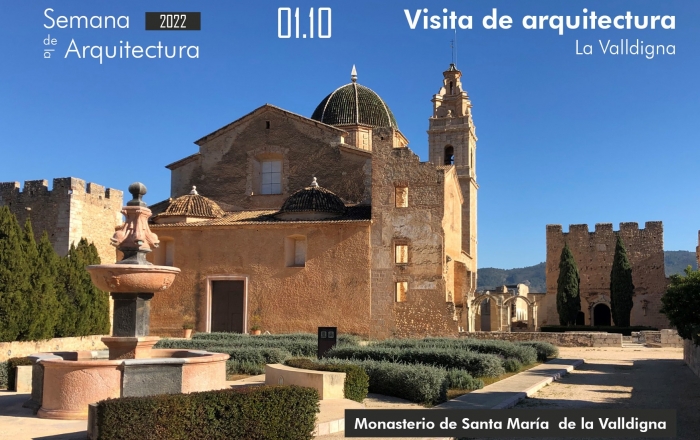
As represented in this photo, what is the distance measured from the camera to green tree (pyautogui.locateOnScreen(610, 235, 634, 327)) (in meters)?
37.5

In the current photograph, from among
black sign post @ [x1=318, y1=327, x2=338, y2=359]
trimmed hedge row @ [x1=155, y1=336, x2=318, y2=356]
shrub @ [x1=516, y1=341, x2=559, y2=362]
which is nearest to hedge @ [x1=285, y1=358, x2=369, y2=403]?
Result: black sign post @ [x1=318, y1=327, x2=338, y2=359]

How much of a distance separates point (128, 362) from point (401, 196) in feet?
61.3

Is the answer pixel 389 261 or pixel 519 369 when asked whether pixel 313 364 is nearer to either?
A: pixel 519 369

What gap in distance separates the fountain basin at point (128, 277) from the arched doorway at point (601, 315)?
3565cm

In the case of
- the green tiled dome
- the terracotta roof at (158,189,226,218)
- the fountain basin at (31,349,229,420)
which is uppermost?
the green tiled dome

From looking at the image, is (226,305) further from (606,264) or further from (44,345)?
(606,264)

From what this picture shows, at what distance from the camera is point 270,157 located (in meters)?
29.3

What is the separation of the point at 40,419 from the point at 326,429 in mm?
3890

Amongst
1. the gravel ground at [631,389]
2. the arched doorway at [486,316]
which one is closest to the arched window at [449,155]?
the arched doorway at [486,316]

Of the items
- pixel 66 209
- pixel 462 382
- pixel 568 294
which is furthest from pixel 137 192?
pixel 568 294

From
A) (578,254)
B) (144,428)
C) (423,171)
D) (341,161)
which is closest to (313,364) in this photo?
(144,428)

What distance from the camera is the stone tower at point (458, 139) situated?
49594mm

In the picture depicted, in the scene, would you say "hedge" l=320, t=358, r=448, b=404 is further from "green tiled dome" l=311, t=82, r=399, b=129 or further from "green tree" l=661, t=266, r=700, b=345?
"green tiled dome" l=311, t=82, r=399, b=129

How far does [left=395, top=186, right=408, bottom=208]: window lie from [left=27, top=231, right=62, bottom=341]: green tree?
1268 cm
